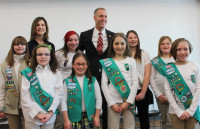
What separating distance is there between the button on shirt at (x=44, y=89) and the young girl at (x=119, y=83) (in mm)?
466

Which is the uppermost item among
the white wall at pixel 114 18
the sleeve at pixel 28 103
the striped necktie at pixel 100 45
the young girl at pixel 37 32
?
the white wall at pixel 114 18

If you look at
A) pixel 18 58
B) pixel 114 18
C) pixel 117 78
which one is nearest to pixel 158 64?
pixel 117 78

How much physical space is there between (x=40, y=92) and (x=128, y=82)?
875 millimetres

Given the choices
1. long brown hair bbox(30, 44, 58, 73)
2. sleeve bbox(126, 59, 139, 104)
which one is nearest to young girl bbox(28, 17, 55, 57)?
long brown hair bbox(30, 44, 58, 73)

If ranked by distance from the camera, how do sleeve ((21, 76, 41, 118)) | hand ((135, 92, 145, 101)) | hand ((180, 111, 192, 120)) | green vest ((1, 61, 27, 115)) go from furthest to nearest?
hand ((135, 92, 145, 101))
green vest ((1, 61, 27, 115))
hand ((180, 111, 192, 120))
sleeve ((21, 76, 41, 118))

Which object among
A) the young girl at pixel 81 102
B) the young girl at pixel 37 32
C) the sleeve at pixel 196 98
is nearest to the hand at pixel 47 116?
the young girl at pixel 81 102

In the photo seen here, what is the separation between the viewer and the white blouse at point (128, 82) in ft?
6.06

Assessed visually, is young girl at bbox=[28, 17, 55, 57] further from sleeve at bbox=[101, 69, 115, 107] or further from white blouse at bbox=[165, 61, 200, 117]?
white blouse at bbox=[165, 61, 200, 117]

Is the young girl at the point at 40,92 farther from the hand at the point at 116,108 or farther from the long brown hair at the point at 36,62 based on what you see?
the hand at the point at 116,108

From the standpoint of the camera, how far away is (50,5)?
126 inches

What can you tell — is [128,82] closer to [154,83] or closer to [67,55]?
[154,83]

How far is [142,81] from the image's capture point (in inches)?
86.7

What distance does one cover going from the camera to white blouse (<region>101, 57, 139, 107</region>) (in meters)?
1.85

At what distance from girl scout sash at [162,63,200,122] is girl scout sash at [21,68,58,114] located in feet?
4.11
